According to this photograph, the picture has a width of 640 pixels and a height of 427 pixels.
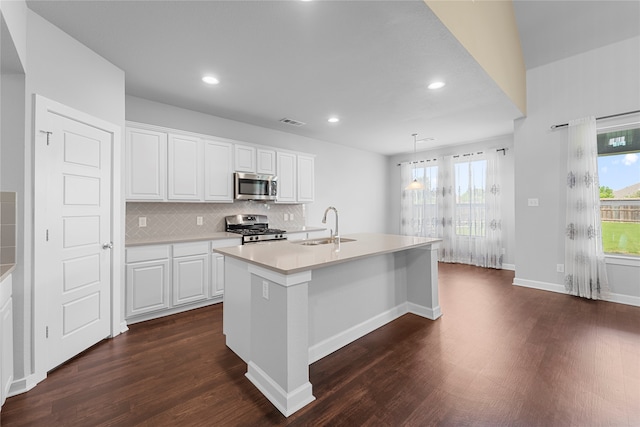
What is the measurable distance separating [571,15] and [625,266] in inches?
128

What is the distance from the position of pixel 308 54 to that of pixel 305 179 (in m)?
2.69

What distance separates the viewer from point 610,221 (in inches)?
147

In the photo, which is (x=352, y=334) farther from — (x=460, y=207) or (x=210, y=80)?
(x=460, y=207)

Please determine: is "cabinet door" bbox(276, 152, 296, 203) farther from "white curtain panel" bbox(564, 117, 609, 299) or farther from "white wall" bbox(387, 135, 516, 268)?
"white curtain panel" bbox(564, 117, 609, 299)

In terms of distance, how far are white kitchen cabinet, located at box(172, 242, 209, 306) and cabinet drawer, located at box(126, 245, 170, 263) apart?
11 centimetres

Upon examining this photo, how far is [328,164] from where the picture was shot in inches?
233

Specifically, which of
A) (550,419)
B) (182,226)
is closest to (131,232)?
(182,226)

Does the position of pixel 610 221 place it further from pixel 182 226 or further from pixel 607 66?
pixel 182 226

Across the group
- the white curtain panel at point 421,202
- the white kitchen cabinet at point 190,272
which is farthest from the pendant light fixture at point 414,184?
the white kitchen cabinet at point 190,272

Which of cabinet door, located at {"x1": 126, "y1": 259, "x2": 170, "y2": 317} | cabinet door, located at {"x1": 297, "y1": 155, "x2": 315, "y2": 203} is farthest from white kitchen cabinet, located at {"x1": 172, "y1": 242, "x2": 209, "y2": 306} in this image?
cabinet door, located at {"x1": 297, "y1": 155, "x2": 315, "y2": 203}

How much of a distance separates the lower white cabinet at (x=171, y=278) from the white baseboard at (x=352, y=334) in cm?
183

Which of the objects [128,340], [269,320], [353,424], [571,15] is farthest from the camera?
[571,15]

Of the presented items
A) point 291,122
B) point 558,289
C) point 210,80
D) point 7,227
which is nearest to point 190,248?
point 7,227

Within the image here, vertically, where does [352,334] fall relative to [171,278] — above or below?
below
